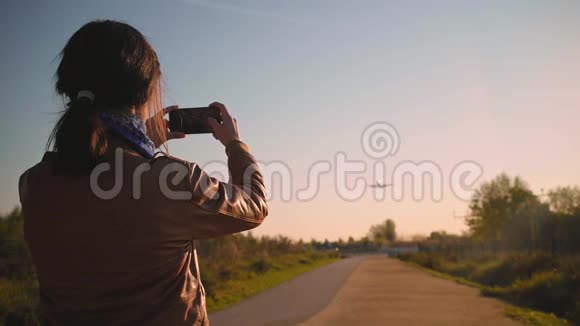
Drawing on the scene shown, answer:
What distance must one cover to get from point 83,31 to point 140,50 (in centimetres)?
19

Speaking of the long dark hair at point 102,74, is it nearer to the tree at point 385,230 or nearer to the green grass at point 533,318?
the green grass at point 533,318

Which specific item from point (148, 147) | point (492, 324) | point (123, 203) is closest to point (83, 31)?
point (148, 147)

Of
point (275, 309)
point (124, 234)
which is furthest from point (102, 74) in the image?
point (275, 309)

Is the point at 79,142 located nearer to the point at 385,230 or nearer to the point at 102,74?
the point at 102,74

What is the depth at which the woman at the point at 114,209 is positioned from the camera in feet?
5.03

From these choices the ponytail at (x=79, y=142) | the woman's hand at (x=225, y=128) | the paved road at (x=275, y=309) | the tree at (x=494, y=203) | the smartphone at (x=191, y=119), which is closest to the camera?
the ponytail at (x=79, y=142)

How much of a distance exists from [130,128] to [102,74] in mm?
204

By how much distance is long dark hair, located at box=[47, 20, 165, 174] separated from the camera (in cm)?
157

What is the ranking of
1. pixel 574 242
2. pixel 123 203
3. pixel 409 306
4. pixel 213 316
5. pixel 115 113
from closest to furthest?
1. pixel 123 203
2. pixel 115 113
3. pixel 213 316
4. pixel 409 306
5. pixel 574 242

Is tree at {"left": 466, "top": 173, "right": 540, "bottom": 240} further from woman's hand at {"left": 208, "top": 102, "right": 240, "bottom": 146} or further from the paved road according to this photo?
woman's hand at {"left": 208, "top": 102, "right": 240, "bottom": 146}

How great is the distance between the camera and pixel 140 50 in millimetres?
1742

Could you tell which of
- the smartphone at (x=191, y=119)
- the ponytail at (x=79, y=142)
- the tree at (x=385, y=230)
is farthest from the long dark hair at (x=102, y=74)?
the tree at (x=385, y=230)

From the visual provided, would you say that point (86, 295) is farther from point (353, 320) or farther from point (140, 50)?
point (353, 320)

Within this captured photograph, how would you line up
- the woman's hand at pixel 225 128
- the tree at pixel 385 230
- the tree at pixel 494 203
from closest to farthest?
the woman's hand at pixel 225 128 < the tree at pixel 494 203 < the tree at pixel 385 230
